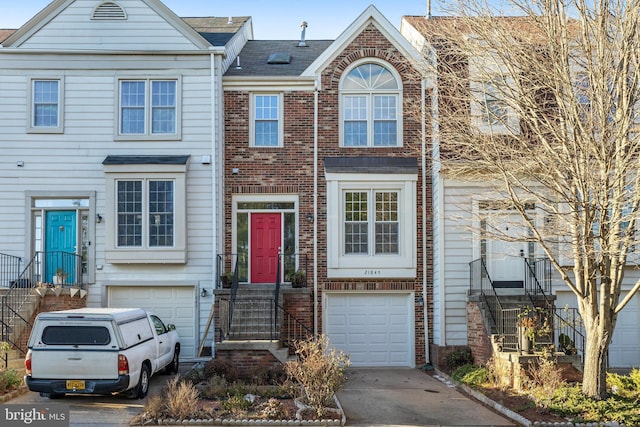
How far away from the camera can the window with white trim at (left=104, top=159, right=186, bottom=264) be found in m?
17.3

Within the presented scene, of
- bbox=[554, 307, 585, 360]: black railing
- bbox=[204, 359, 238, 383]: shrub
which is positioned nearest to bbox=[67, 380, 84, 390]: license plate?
bbox=[204, 359, 238, 383]: shrub

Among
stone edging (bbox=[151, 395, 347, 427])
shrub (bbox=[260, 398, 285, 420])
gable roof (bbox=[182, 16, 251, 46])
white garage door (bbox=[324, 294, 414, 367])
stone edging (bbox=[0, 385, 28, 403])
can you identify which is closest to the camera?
stone edging (bbox=[151, 395, 347, 427])

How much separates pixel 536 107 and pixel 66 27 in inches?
494

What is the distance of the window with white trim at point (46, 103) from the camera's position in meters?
17.8

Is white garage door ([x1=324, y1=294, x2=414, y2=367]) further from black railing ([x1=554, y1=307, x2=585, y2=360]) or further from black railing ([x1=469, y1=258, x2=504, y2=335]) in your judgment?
black railing ([x1=554, y1=307, x2=585, y2=360])

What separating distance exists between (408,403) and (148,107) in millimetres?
10308

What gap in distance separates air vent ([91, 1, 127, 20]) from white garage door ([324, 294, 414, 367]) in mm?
9308

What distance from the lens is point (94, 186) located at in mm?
17641

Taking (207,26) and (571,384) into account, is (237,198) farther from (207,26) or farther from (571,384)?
(571,384)

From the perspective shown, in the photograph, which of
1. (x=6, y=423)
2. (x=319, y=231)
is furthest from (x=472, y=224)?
(x=6, y=423)

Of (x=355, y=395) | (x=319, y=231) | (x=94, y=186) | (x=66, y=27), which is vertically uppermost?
(x=66, y=27)

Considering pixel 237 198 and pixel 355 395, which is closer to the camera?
pixel 355 395

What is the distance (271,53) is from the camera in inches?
815

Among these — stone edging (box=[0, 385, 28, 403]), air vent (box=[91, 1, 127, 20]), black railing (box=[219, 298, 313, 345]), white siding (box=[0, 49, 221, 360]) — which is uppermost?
air vent (box=[91, 1, 127, 20])
